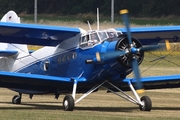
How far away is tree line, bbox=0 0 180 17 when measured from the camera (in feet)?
246

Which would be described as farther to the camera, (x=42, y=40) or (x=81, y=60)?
(x=42, y=40)

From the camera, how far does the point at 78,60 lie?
60.2ft

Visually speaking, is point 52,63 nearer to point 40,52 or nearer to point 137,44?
point 40,52

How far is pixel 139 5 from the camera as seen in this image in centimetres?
7781

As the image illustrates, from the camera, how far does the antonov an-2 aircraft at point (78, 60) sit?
55.8ft

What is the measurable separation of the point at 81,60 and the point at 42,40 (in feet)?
6.71

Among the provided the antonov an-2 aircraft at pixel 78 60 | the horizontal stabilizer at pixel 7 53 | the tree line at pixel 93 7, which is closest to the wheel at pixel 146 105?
the antonov an-2 aircraft at pixel 78 60

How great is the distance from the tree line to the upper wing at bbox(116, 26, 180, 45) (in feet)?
171

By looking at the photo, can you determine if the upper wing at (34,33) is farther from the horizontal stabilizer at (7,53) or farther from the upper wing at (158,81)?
the upper wing at (158,81)

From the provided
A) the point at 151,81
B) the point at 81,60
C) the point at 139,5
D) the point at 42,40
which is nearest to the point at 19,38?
the point at 42,40

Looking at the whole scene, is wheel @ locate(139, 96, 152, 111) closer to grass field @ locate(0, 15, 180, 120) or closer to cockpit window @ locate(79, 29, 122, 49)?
grass field @ locate(0, 15, 180, 120)

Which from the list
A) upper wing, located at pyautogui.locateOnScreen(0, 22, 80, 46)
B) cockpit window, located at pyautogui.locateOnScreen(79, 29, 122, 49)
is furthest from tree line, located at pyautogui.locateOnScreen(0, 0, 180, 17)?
cockpit window, located at pyautogui.locateOnScreen(79, 29, 122, 49)

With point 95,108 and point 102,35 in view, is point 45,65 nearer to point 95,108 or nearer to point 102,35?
point 95,108

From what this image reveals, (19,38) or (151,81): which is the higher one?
(19,38)
